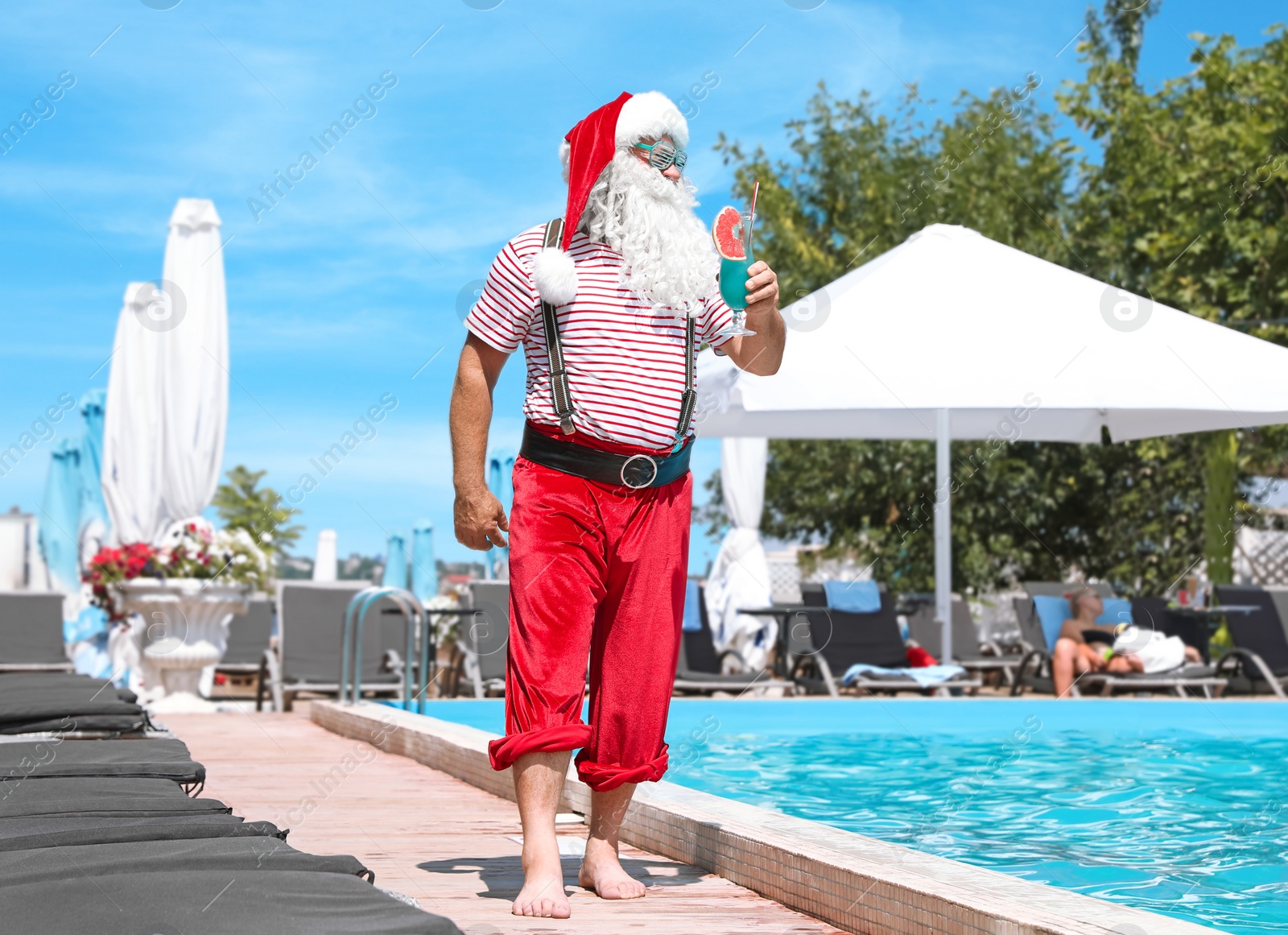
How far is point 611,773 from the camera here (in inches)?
111

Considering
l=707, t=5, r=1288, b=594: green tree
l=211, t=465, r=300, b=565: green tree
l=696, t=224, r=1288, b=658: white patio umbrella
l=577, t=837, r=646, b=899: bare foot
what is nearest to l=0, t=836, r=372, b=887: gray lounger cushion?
l=577, t=837, r=646, b=899: bare foot

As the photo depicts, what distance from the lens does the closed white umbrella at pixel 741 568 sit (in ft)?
40.1

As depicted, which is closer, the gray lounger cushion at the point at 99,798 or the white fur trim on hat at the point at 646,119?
the gray lounger cushion at the point at 99,798

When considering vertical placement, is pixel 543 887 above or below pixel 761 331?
below

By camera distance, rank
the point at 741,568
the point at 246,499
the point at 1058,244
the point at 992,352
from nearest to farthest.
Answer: the point at 992,352 → the point at 741,568 → the point at 1058,244 → the point at 246,499

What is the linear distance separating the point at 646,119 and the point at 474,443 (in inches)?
32.4

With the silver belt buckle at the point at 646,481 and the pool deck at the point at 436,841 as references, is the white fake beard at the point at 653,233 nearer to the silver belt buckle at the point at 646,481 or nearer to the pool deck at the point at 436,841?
the silver belt buckle at the point at 646,481

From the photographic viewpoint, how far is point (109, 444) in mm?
10289

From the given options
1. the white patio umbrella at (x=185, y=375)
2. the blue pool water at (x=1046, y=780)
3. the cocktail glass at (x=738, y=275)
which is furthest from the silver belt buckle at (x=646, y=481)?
the white patio umbrella at (x=185, y=375)

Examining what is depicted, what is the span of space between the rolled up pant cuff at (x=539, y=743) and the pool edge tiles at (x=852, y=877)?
47cm

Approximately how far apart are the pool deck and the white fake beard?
1262 mm

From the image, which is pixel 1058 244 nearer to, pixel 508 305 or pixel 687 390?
pixel 687 390

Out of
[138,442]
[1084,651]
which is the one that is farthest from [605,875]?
[138,442]

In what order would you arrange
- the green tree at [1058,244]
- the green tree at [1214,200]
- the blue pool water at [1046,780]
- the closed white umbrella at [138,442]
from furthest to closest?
1. the green tree at [1058,244]
2. the green tree at [1214,200]
3. the closed white umbrella at [138,442]
4. the blue pool water at [1046,780]
